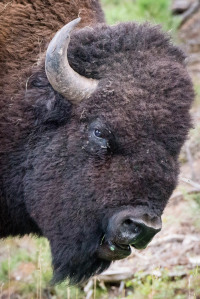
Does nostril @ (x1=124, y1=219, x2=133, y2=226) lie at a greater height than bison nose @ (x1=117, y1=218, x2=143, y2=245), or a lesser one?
greater

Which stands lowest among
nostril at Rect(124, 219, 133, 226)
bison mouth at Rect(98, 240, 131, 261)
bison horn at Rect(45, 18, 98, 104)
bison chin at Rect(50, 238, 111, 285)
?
bison chin at Rect(50, 238, 111, 285)

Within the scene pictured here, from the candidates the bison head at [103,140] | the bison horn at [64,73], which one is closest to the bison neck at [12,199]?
the bison head at [103,140]

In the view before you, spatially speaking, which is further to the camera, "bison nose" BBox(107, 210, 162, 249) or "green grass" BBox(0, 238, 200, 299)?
"green grass" BBox(0, 238, 200, 299)

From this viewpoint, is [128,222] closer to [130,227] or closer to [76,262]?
[130,227]

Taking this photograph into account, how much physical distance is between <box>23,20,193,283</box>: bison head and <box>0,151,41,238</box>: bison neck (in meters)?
0.09

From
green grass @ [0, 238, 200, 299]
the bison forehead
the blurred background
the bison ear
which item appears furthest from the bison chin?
the bison forehead

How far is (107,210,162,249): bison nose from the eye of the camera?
404 centimetres

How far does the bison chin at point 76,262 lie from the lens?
4430 mm

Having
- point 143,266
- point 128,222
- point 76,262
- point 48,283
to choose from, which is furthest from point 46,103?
point 143,266

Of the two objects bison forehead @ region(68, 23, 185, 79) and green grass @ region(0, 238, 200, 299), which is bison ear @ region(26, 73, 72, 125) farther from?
green grass @ region(0, 238, 200, 299)

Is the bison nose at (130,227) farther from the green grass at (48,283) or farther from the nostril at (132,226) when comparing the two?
the green grass at (48,283)

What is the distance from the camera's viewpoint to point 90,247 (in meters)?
4.38

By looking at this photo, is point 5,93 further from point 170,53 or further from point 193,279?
point 193,279

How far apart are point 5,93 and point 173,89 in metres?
1.26
